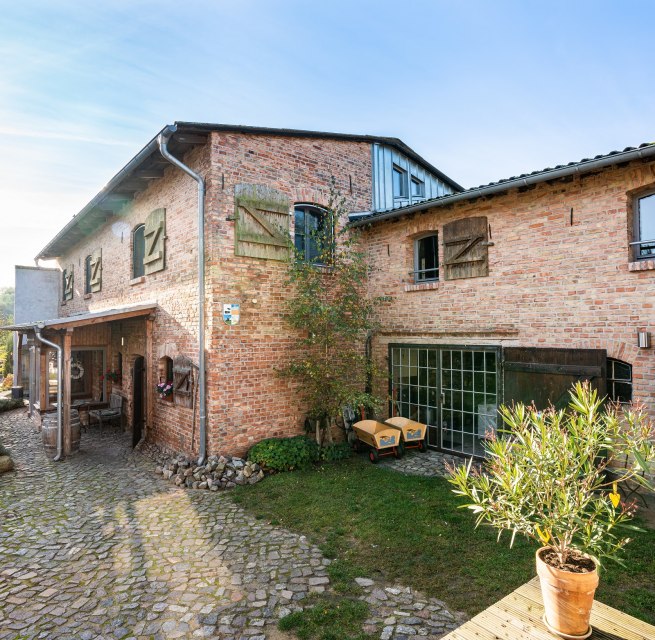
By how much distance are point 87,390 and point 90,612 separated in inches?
530

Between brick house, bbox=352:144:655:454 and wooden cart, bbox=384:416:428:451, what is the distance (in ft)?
1.10

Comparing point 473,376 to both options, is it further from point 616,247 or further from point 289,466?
point 289,466

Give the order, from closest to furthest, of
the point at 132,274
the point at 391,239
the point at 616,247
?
the point at 616,247
the point at 391,239
the point at 132,274

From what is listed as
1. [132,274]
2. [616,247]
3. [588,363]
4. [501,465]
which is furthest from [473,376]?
[132,274]

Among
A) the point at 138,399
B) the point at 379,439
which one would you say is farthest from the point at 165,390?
the point at 379,439

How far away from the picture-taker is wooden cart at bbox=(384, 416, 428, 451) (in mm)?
8297

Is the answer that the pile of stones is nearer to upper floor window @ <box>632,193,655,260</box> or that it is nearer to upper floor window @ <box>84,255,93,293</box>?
upper floor window @ <box>632,193,655,260</box>

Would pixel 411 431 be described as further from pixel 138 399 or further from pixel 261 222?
pixel 138 399

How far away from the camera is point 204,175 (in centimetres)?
797

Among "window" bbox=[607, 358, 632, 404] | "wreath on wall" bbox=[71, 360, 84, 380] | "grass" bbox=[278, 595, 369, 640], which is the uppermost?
"window" bbox=[607, 358, 632, 404]

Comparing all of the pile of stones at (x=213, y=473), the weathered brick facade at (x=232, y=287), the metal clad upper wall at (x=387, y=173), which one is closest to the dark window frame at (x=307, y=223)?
the weathered brick facade at (x=232, y=287)

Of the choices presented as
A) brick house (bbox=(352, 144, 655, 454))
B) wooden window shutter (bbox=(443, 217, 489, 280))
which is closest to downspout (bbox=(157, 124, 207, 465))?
brick house (bbox=(352, 144, 655, 454))

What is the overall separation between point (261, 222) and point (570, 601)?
7348 millimetres

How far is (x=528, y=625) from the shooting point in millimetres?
2637
